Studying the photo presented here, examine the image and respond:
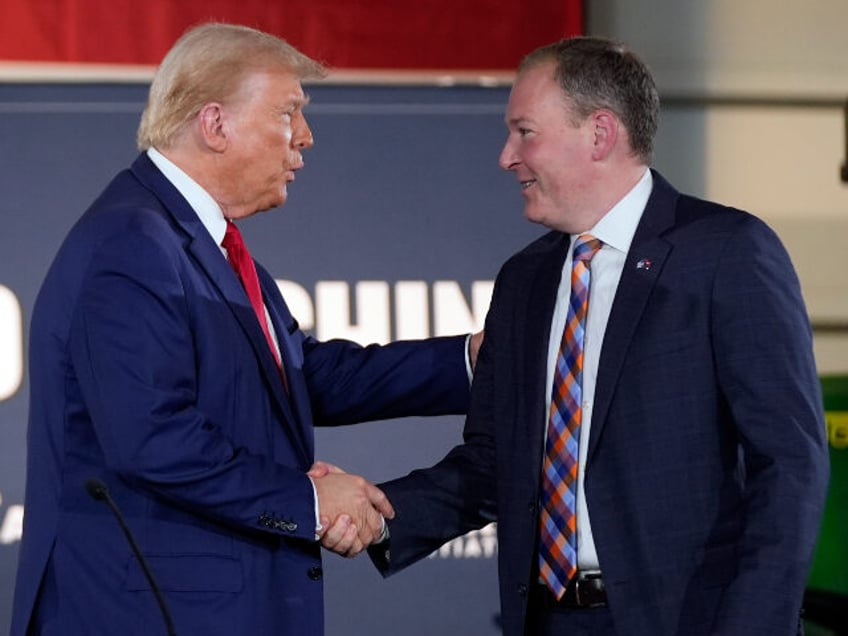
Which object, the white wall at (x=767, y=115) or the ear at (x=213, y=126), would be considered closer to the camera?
the ear at (x=213, y=126)

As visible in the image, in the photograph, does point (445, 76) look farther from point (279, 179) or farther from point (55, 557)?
point (55, 557)

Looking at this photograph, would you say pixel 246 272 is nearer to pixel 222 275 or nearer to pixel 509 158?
pixel 222 275

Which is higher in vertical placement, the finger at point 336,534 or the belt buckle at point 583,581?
the belt buckle at point 583,581

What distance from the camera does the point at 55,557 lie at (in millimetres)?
2678

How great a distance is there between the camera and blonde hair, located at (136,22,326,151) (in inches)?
116

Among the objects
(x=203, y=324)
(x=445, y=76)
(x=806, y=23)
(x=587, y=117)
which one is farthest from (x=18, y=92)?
(x=806, y=23)

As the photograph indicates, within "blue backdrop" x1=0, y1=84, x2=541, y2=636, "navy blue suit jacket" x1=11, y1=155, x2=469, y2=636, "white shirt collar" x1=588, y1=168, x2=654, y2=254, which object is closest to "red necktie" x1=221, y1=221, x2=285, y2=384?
"navy blue suit jacket" x1=11, y1=155, x2=469, y2=636

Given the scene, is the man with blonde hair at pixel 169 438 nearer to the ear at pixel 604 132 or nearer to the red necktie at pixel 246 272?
the red necktie at pixel 246 272

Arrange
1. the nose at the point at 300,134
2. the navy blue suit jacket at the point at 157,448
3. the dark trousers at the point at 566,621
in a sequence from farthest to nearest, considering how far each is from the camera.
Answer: the nose at the point at 300,134
the navy blue suit jacket at the point at 157,448
the dark trousers at the point at 566,621

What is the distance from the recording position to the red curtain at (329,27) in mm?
4059

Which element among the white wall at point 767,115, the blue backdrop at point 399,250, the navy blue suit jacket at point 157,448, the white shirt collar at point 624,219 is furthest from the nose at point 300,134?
the white wall at point 767,115

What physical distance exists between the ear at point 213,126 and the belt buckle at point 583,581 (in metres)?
1.10

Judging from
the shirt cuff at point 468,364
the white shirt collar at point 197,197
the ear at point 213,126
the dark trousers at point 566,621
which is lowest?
the dark trousers at point 566,621

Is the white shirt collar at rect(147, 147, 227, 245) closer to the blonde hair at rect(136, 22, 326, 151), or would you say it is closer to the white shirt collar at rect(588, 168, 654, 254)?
the blonde hair at rect(136, 22, 326, 151)
